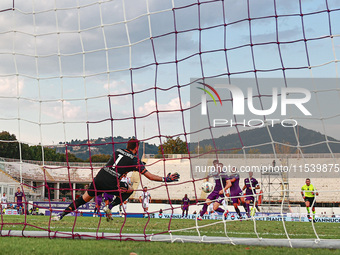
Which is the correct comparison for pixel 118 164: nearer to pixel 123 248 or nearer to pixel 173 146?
pixel 123 248

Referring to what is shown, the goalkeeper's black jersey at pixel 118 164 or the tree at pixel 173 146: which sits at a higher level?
the tree at pixel 173 146

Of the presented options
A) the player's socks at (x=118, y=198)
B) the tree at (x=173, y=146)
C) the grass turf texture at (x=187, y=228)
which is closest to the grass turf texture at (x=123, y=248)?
the grass turf texture at (x=187, y=228)


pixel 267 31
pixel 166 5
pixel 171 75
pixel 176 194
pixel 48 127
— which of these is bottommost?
pixel 176 194

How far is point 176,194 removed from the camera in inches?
1865

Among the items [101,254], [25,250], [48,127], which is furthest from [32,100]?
[101,254]

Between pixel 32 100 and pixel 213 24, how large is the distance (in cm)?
327

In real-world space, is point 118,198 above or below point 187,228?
above

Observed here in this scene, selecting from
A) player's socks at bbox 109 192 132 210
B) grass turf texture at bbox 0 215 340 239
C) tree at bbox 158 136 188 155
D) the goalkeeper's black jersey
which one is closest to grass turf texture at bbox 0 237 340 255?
grass turf texture at bbox 0 215 340 239

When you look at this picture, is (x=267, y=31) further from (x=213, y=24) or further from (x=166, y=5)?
(x=166, y=5)

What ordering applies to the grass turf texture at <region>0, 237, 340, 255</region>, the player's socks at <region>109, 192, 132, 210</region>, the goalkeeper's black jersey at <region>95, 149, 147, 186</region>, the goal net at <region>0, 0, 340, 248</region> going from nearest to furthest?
the grass turf texture at <region>0, 237, 340, 255</region> → the goal net at <region>0, 0, 340, 248</region> → the goalkeeper's black jersey at <region>95, 149, 147, 186</region> → the player's socks at <region>109, 192, 132, 210</region>

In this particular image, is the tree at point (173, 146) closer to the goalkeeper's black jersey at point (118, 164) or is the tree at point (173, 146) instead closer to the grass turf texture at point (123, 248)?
the goalkeeper's black jersey at point (118, 164)

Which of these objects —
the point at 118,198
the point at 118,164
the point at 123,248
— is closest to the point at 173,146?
the point at 118,198

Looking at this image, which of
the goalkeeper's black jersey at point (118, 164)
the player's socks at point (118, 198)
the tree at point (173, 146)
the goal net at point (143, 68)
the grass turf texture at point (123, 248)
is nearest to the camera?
the grass turf texture at point (123, 248)

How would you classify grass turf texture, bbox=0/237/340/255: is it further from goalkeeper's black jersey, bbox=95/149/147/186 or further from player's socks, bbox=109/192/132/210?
player's socks, bbox=109/192/132/210
